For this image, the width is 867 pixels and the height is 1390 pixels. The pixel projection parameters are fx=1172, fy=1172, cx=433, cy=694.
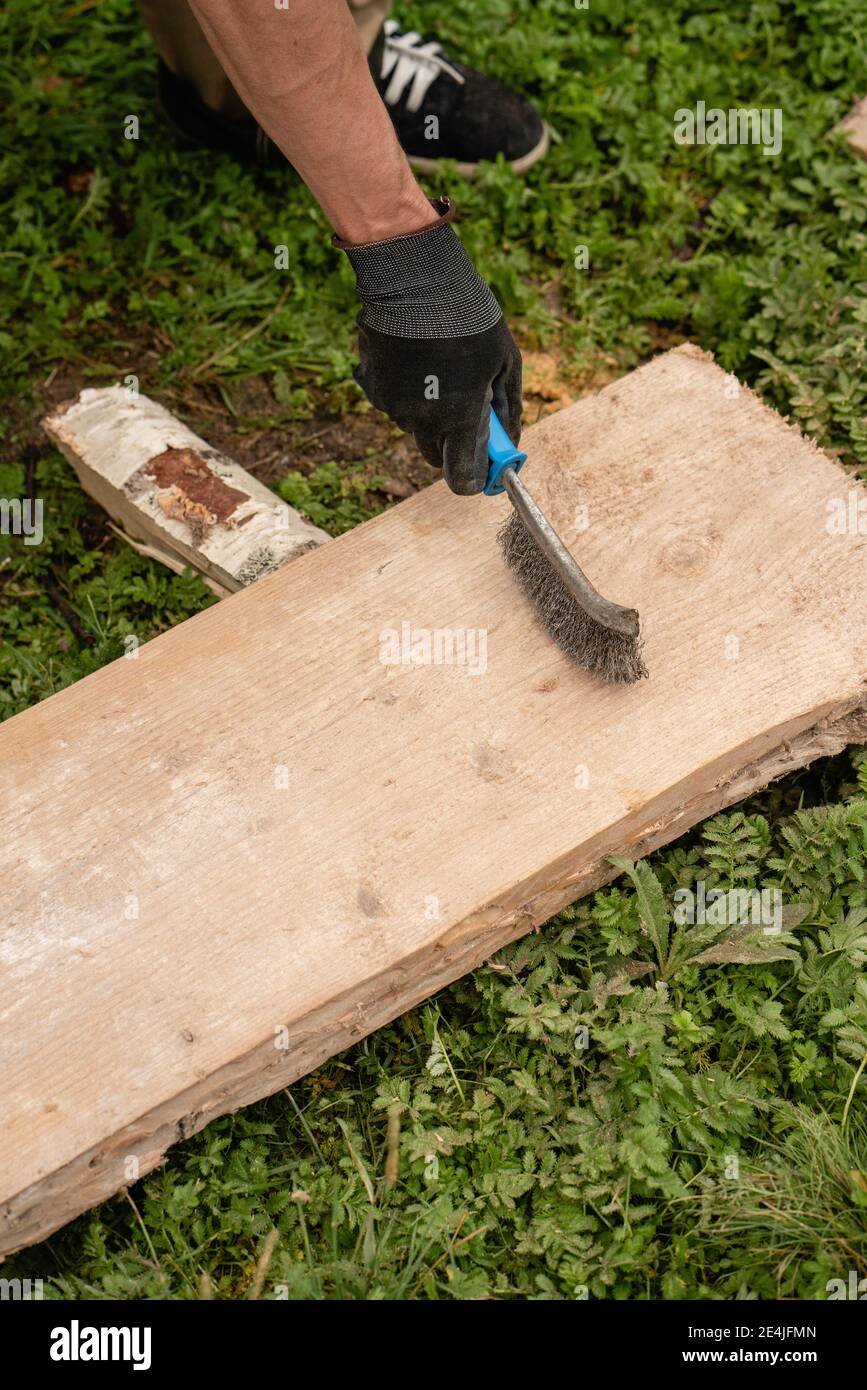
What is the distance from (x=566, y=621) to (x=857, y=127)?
2.37 meters

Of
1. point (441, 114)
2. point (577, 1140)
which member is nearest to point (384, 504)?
point (441, 114)

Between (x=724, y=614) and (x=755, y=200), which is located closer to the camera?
(x=724, y=614)

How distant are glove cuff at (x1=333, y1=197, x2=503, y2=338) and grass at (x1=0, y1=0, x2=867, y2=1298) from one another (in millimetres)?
914

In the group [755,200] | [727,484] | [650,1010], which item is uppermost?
[755,200]

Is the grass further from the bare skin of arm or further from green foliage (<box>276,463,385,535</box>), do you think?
the bare skin of arm

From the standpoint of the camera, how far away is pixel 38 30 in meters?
4.09

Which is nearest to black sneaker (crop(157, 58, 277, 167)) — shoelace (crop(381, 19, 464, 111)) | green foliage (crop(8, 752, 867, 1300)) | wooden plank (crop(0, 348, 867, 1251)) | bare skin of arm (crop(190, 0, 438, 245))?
shoelace (crop(381, 19, 464, 111))

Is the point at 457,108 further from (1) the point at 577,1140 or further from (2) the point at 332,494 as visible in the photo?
(1) the point at 577,1140

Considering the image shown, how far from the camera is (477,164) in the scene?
3.72 metres

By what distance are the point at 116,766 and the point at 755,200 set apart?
9.00ft

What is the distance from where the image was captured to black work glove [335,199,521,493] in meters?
2.35

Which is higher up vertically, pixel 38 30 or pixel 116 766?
pixel 38 30
